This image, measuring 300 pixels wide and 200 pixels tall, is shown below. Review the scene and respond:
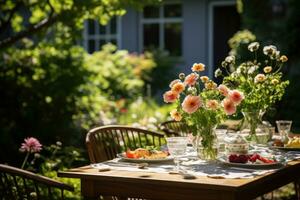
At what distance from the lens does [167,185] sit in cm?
288

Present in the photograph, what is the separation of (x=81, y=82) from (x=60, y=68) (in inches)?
15.0

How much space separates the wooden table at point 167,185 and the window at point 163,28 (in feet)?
39.0

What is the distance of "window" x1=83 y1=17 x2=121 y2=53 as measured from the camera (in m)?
16.0

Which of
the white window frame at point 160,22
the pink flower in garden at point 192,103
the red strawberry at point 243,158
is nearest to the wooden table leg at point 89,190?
the pink flower in garden at point 192,103

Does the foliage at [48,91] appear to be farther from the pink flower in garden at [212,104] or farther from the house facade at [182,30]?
the house facade at [182,30]

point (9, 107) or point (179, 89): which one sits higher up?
point (179, 89)

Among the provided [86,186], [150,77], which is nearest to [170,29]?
[150,77]

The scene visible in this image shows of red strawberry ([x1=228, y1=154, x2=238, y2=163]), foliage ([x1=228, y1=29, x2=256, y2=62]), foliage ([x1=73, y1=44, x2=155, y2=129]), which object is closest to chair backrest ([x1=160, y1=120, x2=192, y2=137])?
red strawberry ([x1=228, y1=154, x2=238, y2=163])

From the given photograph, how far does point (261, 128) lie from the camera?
159 inches

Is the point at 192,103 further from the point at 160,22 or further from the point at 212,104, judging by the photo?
the point at 160,22

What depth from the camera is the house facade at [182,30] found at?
47.4ft

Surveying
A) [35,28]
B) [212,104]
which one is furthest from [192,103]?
[35,28]

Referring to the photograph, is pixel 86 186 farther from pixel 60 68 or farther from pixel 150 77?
pixel 150 77

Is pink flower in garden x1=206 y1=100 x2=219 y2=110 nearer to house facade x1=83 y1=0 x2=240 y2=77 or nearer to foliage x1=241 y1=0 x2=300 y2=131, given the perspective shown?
foliage x1=241 y1=0 x2=300 y2=131
